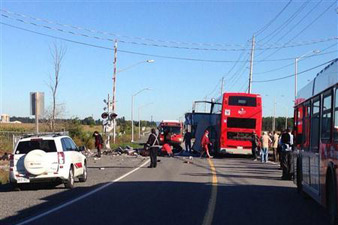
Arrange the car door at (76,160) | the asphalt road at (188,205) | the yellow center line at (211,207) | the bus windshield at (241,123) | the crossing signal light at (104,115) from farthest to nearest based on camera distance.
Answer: the crossing signal light at (104,115) < the bus windshield at (241,123) < the car door at (76,160) < the asphalt road at (188,205) < the yellow center line at (211,207)

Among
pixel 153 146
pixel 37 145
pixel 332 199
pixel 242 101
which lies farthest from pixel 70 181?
pixel 242 101

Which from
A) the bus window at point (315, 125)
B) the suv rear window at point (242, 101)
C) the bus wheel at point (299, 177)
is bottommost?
the bus wheel at point (299, 177)

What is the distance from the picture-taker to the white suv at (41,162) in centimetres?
1581

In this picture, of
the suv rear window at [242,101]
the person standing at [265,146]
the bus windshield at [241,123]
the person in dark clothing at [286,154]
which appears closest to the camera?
the person in dark clothing at [286,154]

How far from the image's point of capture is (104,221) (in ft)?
33.2

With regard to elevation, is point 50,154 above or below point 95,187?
above

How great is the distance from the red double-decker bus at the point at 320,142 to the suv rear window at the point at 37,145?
7534 millimetres

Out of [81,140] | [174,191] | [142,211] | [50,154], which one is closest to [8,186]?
[50,154]

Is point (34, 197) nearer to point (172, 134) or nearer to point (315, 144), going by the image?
point (315, 144)

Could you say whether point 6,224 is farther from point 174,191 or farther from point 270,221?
point 174,191

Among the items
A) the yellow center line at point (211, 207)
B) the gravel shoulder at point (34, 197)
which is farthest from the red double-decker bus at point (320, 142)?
the gravel shoulder at point (34, 197)

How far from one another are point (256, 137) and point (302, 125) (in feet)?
64.7

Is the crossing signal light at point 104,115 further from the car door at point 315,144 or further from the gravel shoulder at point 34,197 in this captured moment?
the car door at point 315,144

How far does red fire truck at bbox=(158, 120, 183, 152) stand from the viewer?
4562cm
